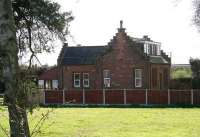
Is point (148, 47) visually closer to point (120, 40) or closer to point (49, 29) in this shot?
point (120, 40)

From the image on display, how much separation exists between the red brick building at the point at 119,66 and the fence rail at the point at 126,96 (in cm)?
396

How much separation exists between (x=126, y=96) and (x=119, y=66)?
5690 mm

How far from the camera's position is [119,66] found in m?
55.7

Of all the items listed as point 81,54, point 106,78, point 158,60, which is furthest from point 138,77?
point 81,54

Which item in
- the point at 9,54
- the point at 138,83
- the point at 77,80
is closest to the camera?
the point at 9,54

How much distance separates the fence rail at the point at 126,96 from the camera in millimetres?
49438

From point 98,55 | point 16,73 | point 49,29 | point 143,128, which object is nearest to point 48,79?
point 98,55

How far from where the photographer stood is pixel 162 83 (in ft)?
191

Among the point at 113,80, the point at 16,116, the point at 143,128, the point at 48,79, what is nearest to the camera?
the point at 16,116

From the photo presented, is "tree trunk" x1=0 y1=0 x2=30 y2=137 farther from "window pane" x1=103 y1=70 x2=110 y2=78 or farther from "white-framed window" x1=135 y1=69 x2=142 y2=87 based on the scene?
"window pane" x1=103 y1=70 x2=110 y2=78

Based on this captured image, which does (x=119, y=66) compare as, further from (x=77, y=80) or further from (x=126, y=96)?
(x=126, y=96)

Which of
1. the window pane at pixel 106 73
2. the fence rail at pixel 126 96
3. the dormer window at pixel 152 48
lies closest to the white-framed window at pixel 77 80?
the window pane at pixel 106 73

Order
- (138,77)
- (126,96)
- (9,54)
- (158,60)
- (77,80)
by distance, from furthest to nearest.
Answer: (77,80), (158,60), (138,77), (126,96), (9,54)

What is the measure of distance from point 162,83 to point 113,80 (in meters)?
5.91
